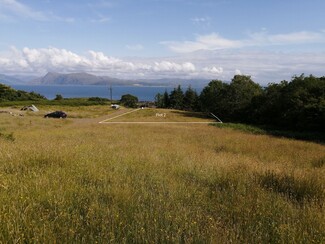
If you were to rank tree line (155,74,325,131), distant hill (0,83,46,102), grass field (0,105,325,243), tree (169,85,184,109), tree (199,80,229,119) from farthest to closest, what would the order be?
tree (169,85,184,109)
distant hill (0,83,46,102)
tree (199,80,229,119)
tree line (155,74,325,131)
grass field (0,105,325,243)

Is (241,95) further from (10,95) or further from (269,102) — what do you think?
(10,95)

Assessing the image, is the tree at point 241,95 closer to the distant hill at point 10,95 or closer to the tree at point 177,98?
the tree at point 177,98

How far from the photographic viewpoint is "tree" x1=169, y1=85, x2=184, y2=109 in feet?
355

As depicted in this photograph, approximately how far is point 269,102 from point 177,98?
48.9m

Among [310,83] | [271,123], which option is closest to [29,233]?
[310,83]

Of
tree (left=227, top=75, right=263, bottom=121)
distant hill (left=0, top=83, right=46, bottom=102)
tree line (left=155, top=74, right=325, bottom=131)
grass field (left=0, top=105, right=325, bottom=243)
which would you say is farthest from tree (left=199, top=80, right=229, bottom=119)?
grass field (left=0, top=105, right=325, bottom=243)

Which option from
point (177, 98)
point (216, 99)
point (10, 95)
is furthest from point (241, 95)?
point (10, 95)

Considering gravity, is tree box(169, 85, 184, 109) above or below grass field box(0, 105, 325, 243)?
below

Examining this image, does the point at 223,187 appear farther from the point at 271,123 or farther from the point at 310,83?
the point at 271,123

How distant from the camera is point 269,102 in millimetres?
62781

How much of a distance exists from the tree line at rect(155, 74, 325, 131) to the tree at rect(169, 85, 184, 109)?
2.92 meters

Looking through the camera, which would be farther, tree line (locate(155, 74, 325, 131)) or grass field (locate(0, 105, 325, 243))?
tree line (locate(155, 74, 325, 131))

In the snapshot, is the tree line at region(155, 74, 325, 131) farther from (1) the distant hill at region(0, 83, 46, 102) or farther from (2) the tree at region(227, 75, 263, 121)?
(1) the distant hill at region(0, 83, 46, 102)

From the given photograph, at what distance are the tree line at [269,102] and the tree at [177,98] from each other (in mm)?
2921
